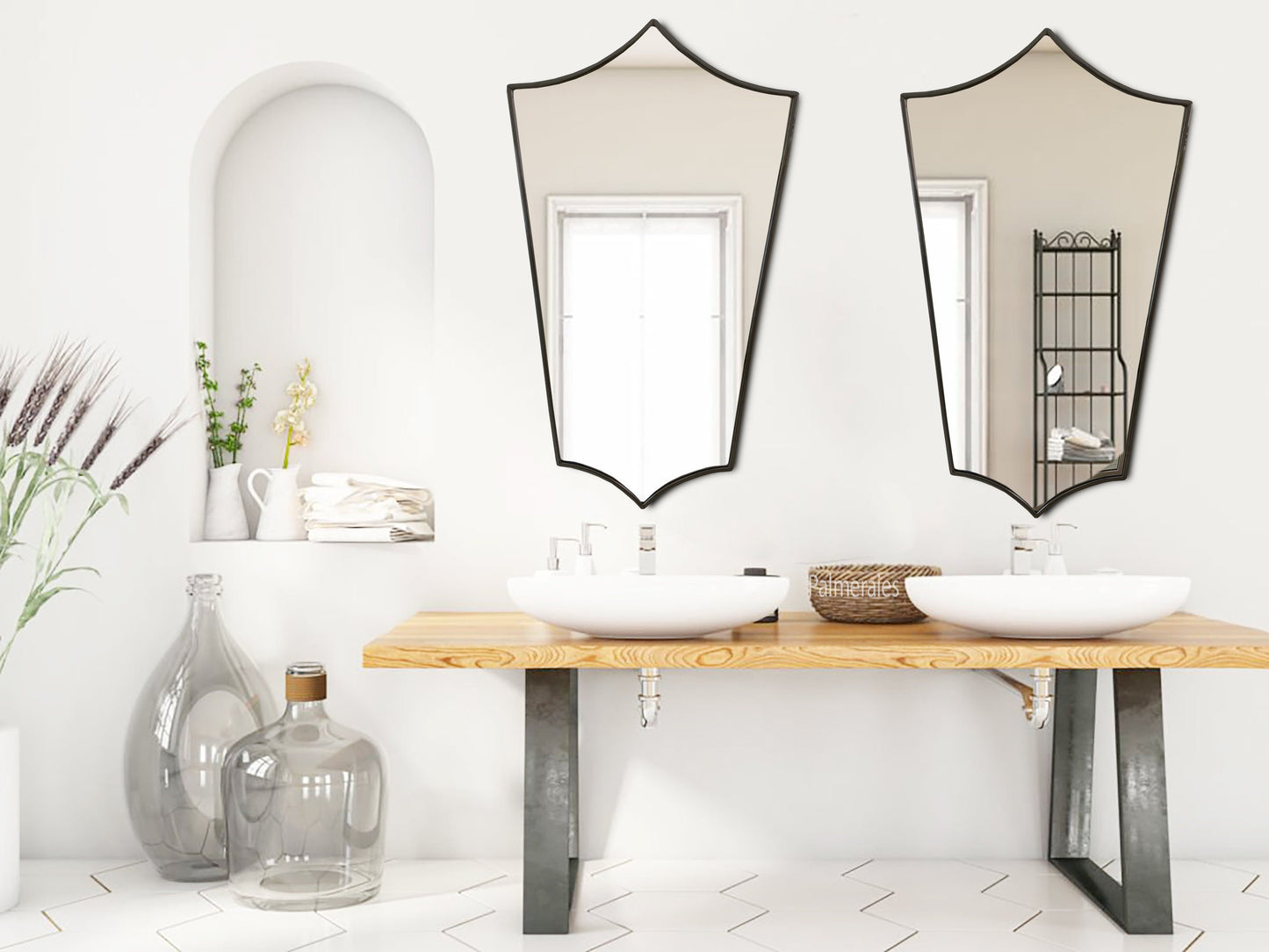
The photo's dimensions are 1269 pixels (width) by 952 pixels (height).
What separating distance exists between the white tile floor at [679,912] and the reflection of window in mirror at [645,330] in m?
0.88

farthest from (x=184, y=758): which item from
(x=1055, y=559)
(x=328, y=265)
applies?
(x=1055, y=559)

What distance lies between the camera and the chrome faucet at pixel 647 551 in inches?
90.1

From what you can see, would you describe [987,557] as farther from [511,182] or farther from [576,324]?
[511,182]

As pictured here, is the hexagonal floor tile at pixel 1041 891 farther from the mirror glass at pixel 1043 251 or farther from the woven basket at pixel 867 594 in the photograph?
the mirror glass at pixel 1043 251

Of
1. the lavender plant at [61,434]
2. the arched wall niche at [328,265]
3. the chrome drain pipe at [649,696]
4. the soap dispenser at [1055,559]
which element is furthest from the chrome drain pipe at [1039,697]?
the lavender plant at [61,434]

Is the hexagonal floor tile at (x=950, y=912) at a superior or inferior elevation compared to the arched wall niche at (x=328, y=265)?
inferior

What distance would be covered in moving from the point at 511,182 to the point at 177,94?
0.77m

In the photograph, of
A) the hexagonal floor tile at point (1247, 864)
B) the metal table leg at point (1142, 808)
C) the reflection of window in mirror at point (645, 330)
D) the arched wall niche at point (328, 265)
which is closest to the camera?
the metal table leg at point (1142, 808)

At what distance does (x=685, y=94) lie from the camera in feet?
8.13

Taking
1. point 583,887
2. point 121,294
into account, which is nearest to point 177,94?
point 121,294

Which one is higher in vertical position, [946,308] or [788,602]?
[946,308]

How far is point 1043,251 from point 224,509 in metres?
1.95

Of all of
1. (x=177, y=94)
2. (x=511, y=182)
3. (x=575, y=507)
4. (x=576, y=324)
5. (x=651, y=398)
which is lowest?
(x=575, y=507)

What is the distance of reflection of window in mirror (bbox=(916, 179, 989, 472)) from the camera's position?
249cm
